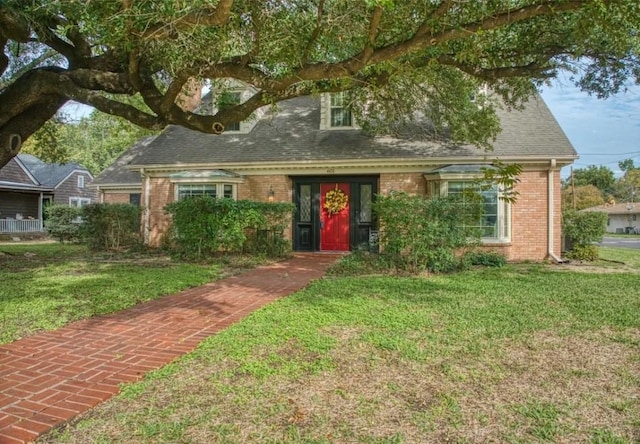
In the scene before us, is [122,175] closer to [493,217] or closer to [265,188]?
[265,188]

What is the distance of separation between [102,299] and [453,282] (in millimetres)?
6221

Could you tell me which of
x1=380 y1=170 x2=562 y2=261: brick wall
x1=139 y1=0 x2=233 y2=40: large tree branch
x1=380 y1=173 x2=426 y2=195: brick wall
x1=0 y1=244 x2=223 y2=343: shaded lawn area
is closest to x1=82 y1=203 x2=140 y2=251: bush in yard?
x1=0 y1=244 x2=223 y2=343: shaded lawn area

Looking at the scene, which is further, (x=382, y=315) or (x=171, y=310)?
(x=171, y=310)

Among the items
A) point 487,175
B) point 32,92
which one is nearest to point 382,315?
point 487,175

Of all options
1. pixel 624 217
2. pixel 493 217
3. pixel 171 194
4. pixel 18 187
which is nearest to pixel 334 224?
pixel 493 217

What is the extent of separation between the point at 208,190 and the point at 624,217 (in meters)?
58.4

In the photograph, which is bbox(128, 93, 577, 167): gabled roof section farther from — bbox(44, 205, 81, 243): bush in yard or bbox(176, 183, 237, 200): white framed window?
bbox(44, 205, 81, 243): bush in yard

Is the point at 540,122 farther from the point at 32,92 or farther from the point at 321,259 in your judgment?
the point at 32,92

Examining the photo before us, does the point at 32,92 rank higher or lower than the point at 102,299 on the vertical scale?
higher

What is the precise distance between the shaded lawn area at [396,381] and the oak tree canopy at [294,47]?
358 cm

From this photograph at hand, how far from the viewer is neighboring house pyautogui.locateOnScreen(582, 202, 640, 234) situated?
50.3m

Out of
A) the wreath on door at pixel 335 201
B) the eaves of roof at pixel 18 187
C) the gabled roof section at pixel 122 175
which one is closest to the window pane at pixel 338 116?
the wreath on door at pixel 335 201

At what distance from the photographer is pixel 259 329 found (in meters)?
4.98

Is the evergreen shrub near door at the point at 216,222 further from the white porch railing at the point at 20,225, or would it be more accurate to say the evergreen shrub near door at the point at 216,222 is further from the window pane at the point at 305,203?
the white porch railing at the point at 20,225
